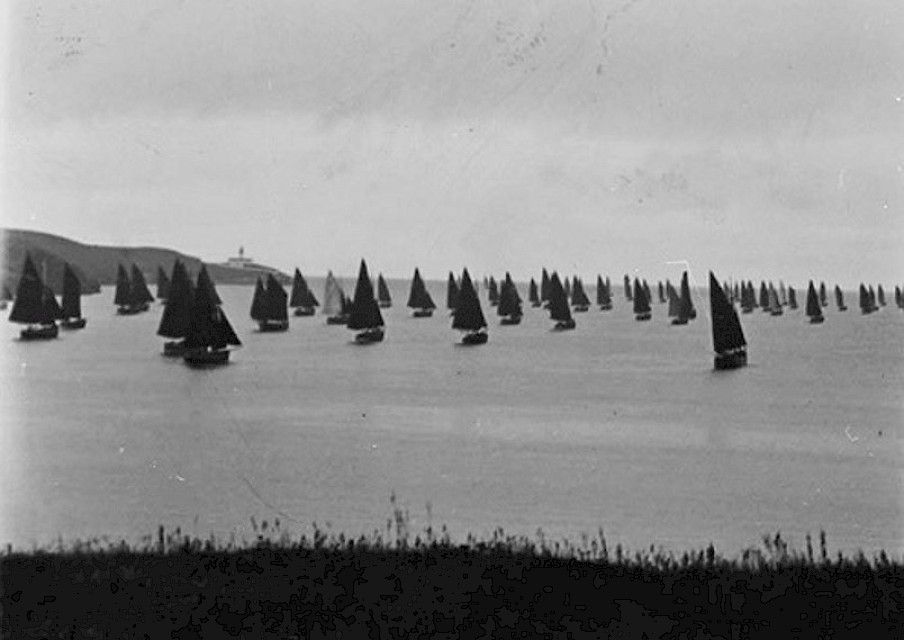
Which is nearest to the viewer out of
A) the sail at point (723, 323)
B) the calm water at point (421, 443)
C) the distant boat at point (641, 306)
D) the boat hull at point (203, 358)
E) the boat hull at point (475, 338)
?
the calm water at point (421, 443)

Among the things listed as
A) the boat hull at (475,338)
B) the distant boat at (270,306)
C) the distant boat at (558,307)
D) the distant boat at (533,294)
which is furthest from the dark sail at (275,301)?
the boat hull at (475,338)

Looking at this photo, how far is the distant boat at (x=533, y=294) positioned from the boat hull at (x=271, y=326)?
2548 mm

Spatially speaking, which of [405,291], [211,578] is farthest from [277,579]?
[405,291]

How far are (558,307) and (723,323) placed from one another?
180 inches

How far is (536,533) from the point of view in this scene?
9.66 meters

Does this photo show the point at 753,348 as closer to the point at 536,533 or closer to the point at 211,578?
the point at 536,533

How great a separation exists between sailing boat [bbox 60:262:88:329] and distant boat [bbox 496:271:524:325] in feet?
12.9

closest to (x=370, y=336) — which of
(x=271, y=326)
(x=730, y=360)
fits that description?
(x=271, y=326)

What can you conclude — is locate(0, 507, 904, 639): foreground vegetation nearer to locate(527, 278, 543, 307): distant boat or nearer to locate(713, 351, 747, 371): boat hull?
locate(527, 278, 543, 307): distant boat

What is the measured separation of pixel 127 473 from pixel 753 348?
24.9 feet

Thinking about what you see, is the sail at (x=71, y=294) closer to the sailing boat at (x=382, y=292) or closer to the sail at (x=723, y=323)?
the sailing boat at (x=382, y=292)

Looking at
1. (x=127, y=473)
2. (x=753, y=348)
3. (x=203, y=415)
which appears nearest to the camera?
(x=127, y=473)

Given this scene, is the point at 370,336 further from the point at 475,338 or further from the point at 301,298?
the point at 301,298

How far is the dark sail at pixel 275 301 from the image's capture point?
9.91 meters
